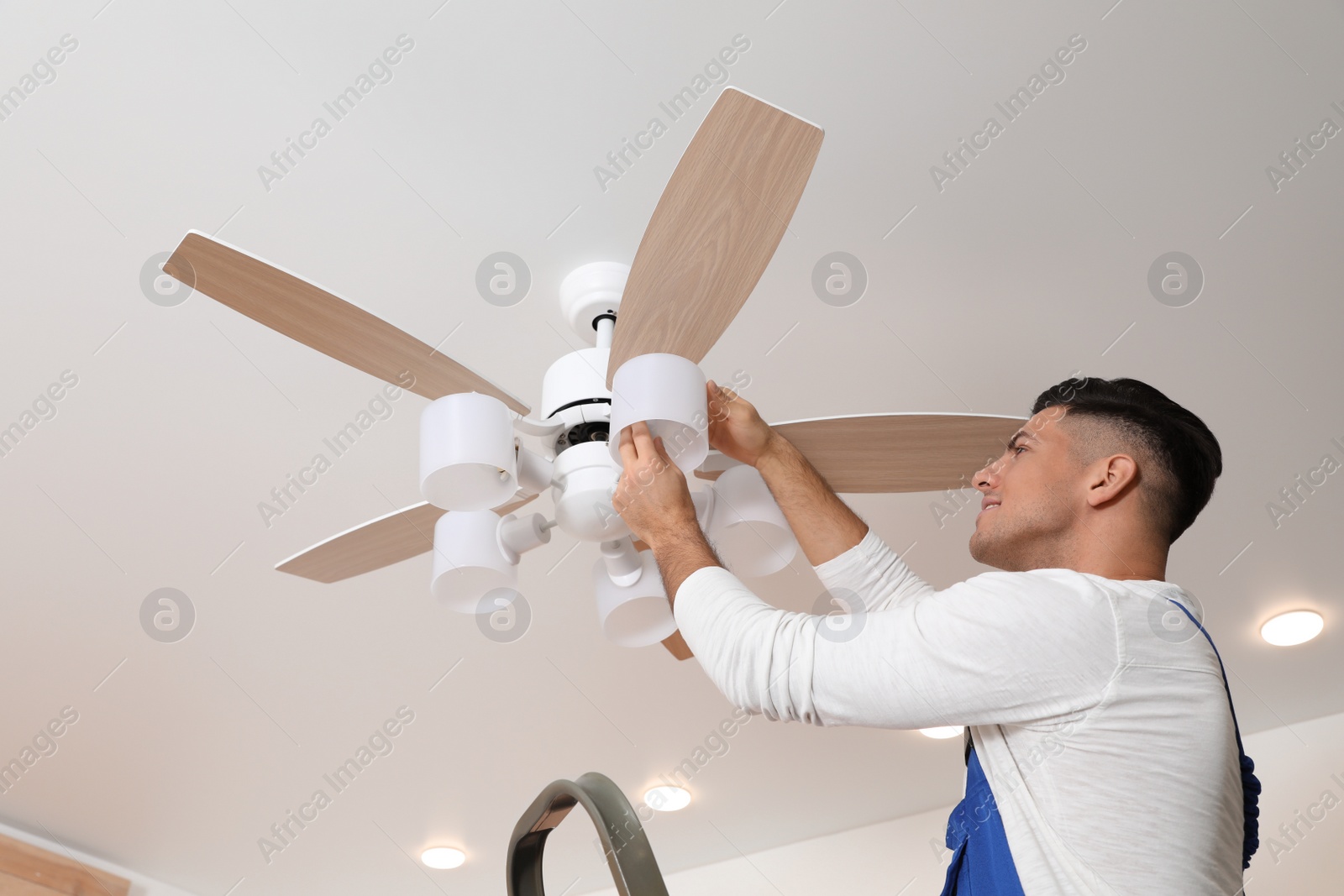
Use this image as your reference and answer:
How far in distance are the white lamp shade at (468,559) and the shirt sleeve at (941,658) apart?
34 cm

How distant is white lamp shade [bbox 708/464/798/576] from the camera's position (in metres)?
1.29

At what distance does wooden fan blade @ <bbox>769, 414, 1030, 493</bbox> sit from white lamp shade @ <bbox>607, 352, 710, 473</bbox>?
20 centimetres

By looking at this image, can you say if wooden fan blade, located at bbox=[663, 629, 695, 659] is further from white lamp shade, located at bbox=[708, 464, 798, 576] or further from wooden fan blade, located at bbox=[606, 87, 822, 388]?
wooden fan blade, located at bbox=[606, 87, 822, 388]

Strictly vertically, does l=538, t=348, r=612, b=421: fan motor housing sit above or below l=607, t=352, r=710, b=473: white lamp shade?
above

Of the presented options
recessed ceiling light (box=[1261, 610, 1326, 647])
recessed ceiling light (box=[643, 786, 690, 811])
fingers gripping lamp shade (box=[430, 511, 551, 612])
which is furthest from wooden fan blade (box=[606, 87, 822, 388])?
recessed ceiling light (box=[643, 786, 690, 811])

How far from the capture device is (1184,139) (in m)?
1.47

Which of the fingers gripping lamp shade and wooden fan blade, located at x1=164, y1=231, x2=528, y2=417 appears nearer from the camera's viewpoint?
wooden fan blade, located at x1=164, y1=231, x2=528, y2=417

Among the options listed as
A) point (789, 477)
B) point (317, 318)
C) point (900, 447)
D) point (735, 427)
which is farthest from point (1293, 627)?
point (317, 318)

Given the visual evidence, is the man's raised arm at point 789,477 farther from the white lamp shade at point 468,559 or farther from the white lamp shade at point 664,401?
the white lamp shade at point 468,559

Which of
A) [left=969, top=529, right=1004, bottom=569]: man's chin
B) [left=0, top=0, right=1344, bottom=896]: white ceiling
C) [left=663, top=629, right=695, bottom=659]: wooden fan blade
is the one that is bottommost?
[left=969, top=529, right=1004, bottom=569]: man's chin

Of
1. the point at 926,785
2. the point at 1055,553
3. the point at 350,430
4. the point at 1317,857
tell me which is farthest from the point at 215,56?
the point at 1317,857

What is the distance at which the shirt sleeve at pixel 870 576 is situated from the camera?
4.53 feet

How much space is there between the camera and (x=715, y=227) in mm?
1115

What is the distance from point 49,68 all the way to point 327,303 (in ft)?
1.80
